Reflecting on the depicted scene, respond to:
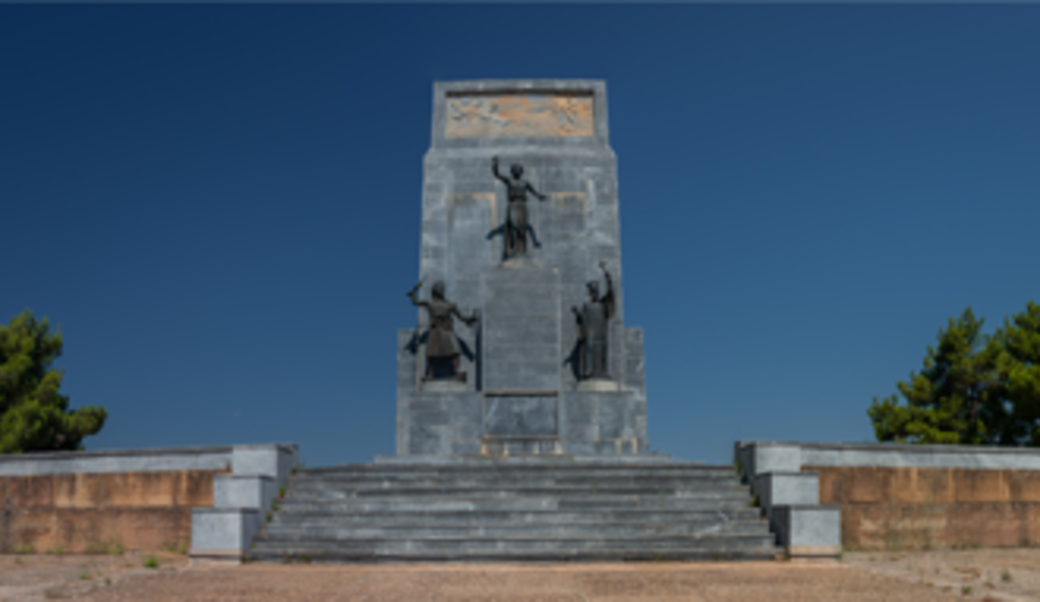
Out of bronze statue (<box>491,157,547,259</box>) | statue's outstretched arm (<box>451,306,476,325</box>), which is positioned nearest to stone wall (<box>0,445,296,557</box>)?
statue's outstretched arm (<box>451,306,476,325</box>)

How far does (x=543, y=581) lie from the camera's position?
998 cm

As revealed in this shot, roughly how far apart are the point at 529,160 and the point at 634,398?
6.66 m

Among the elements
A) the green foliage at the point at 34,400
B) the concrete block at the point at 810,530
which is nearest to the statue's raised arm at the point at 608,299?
the concrete block at the point at 810,530

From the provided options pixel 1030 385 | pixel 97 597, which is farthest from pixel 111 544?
pixel 1030 385

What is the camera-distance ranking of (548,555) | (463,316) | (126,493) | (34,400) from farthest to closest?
(34,400) → (463,316) → (126,493) → (548,555)

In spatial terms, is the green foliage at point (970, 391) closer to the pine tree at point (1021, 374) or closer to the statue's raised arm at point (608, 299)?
the pine tree at point (1021, 374)

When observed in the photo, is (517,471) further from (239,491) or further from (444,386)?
(444,386)

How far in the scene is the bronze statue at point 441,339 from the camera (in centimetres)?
2050

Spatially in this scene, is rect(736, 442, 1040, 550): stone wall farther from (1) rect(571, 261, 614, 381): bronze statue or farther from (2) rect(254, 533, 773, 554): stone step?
(1) rect(571, 261, 614, 381): bronze statue

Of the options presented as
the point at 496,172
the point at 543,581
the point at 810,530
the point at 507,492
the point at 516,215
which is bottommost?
the point at 543,581

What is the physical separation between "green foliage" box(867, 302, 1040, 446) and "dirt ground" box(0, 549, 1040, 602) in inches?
612

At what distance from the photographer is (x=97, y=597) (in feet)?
29.8

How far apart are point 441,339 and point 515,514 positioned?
821 centimetres

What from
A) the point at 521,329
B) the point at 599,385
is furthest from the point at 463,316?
the point at 599,385
